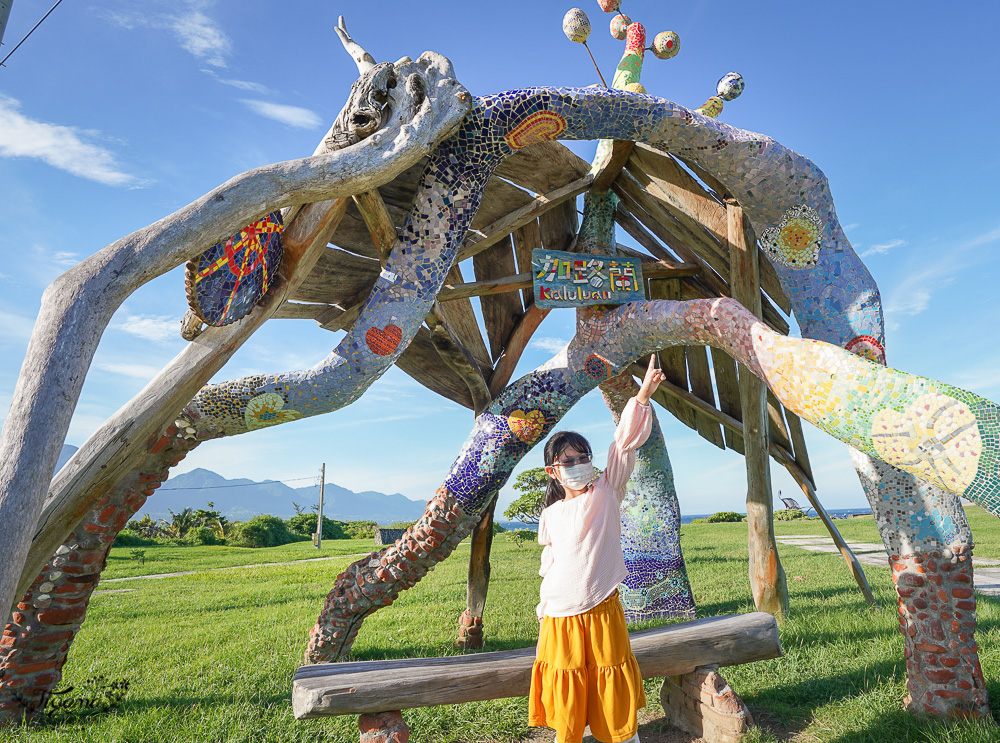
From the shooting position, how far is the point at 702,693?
3105mm

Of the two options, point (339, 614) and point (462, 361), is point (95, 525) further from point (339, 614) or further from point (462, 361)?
point (462, 361)

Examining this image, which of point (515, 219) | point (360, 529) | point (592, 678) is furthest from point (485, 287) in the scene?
point (360, 529)

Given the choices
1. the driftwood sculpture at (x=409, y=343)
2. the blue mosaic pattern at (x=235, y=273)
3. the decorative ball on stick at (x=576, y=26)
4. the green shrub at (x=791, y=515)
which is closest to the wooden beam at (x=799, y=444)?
the driftwood sculpture at (x=409, y=343)

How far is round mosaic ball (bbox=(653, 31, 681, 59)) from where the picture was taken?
5.07 m

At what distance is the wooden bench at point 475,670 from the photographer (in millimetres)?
2615

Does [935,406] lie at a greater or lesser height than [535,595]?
greater

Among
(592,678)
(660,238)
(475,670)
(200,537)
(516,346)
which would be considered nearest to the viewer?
(592,678)

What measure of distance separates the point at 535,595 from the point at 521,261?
400 centimetres

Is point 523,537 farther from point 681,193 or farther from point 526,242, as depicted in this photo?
point 681,193

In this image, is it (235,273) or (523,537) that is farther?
(523,537)

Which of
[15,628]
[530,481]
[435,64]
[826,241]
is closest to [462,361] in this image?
[435,64]

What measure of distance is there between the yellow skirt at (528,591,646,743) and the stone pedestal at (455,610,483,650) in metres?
2.63

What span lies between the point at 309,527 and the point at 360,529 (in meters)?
2.22

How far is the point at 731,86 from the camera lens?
496 centimetres
